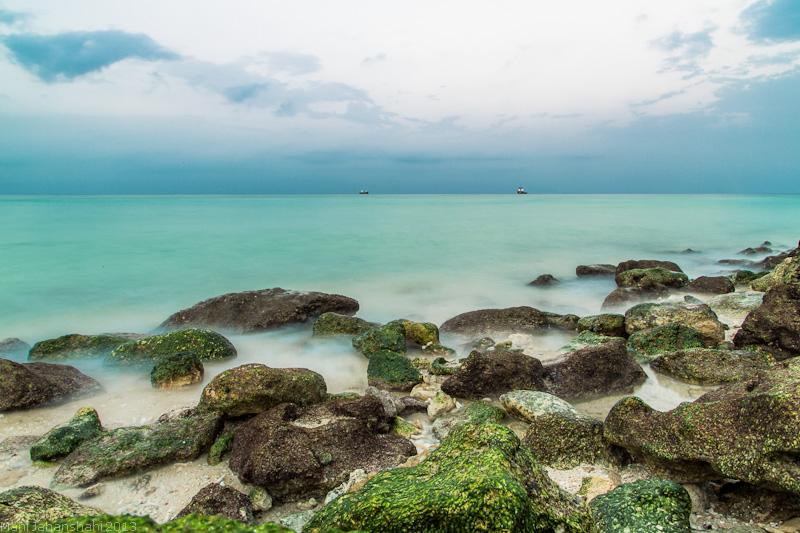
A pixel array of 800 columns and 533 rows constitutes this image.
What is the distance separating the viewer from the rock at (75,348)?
267 inches

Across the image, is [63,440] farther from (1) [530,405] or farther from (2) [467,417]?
(1) [530,405]

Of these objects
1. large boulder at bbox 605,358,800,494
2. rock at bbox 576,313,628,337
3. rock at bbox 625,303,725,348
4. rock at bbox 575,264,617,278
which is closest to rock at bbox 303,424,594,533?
large boulder at bbox 605,358,800,494

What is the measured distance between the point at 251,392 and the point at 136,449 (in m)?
0.93

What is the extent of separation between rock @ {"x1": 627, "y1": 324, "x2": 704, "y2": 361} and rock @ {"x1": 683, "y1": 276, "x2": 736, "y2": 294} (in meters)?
4.97

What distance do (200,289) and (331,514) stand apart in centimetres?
1152

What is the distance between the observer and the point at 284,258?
17578 mm

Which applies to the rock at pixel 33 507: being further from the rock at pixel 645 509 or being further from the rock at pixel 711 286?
the rock at pixel 711 286

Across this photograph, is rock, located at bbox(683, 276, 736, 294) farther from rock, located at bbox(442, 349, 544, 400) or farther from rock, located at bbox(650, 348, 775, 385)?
rock, located at bbox(442, 349, 544, 400)

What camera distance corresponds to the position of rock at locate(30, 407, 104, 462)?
3.74 metres

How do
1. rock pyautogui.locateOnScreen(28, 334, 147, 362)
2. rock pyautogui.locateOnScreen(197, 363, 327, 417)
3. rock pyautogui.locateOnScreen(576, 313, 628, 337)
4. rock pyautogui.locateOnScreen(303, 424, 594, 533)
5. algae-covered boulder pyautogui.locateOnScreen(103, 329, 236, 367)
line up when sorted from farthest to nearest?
1. rock pyautogui.locateOnScreen(576, 313, 628, 337)
2. rock pyautogui.locateOnScreen(28, 334, 147, 362)
3. algae-covered boulder pyautogui.locateOnScreen(103, 329, 236, 367)
4. rock pyautogui.locateOnScreen(197, 363, 327, 417)
5. rock pyautogui.locateOnScreen(303, 424, 594, 533)

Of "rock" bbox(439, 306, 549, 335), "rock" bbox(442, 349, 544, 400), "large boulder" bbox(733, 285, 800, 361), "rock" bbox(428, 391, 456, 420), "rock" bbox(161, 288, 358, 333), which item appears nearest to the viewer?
"rock" bbox(428, 391, 456, 420)

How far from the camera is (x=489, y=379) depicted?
4891mm

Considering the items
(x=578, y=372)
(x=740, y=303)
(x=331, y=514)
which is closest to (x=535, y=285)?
(x=740, y=303)

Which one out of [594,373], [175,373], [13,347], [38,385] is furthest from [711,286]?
[13,347]
